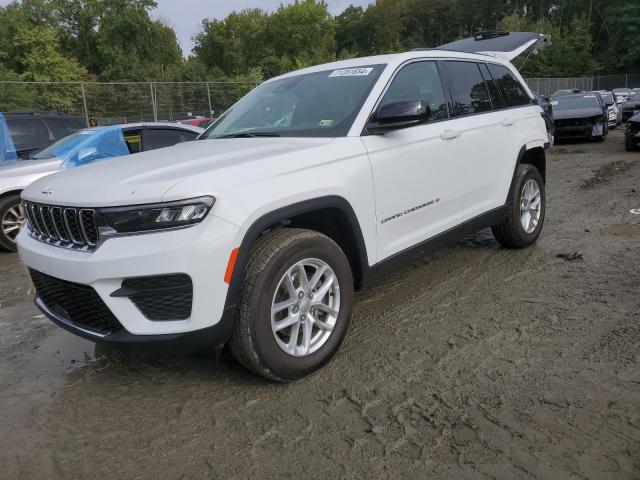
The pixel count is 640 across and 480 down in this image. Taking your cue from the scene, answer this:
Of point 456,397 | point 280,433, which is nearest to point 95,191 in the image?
point 280,433

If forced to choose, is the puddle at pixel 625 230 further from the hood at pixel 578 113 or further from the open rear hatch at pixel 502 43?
the hood at pixel 578 113

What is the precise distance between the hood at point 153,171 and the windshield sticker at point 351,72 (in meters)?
0.79

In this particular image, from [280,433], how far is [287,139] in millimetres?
1767

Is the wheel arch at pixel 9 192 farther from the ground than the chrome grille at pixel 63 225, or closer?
closer

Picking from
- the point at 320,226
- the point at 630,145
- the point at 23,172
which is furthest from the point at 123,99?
the point at 320,226

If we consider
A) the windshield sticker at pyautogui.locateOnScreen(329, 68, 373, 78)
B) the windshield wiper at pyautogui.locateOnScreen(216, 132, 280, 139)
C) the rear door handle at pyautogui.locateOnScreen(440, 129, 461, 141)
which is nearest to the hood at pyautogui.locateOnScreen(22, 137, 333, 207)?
the windshield wiper at pyautogui.locateOnScreen(216, 132, 280, 139)

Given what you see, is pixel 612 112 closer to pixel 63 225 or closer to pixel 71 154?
pixel 71 154

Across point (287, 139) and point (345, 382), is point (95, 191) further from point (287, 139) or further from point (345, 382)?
point (345, 382)

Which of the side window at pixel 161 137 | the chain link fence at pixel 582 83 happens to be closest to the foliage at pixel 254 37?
the chain link fence at pixel 582 83

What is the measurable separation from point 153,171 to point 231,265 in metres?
0.70

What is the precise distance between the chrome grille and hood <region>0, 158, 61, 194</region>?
3.89 meters

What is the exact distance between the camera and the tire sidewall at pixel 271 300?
261 centimetres

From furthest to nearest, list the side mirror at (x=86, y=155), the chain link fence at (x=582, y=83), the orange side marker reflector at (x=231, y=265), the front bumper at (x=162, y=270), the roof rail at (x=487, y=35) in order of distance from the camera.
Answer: the chain link fence at (x=582, y=83) < the roof rail at (x=487, y=35) < the side mirror at (x=86, y=155) < the orange side marker reflector at (x=231, y=265) < the front bumper at (x=162, y=270)

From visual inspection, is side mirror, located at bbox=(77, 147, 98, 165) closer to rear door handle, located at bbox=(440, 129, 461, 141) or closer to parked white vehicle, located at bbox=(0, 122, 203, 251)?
parked white vehicle, located at bbox=(0, 122, 203, 251)
